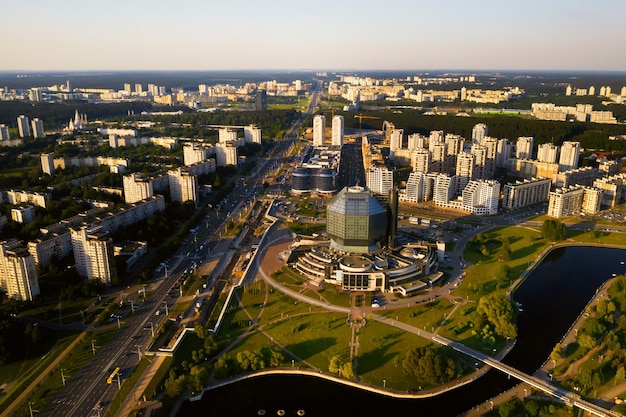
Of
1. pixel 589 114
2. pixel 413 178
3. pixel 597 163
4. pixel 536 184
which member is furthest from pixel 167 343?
pixel 589 114

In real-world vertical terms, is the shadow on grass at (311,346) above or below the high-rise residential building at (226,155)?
below

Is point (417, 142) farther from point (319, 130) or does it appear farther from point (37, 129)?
point (37, 129)

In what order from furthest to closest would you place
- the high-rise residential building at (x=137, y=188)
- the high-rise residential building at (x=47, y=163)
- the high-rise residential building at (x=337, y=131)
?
the high-rise residential building at (x=337, y=131), the high-rise residential building at (x=47, y=163), the high-rise residential building at (x=137, y=188)

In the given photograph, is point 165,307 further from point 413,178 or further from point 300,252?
point 413,178

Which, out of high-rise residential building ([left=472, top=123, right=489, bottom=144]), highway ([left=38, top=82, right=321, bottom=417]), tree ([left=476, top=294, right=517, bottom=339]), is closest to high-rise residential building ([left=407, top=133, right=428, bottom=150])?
high-rise residential building ([left=472, top=123, right=489, bottom=144])

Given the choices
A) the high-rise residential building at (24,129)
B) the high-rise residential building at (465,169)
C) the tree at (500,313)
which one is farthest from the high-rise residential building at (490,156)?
the high-rise residential building at (24,129)

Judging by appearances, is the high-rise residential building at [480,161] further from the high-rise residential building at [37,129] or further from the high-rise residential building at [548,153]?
the high-rise residential building at [37,129]
